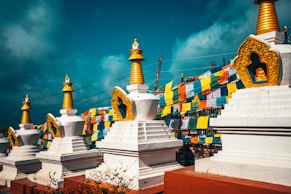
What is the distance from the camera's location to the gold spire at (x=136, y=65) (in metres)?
8.23

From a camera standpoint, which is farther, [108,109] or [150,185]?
[108,109]

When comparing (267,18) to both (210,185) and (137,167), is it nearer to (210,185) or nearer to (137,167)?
(210,185)

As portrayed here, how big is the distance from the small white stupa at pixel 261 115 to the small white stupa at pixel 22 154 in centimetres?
805

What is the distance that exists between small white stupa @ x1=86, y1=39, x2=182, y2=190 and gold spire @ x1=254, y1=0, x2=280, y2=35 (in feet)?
11.7

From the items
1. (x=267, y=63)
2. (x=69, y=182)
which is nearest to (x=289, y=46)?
(x=267, y=63)

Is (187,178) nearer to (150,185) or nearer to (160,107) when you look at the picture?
(150,185)

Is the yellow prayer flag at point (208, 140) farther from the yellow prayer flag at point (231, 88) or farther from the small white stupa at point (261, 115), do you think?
the small white stupa at point (261, 115)

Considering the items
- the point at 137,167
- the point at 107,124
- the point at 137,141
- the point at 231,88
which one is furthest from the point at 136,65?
A: the point at 107,124

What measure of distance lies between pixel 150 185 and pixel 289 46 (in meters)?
4.35

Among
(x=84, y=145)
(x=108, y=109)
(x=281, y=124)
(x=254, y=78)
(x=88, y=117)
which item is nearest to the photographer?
(x=281, y=124)

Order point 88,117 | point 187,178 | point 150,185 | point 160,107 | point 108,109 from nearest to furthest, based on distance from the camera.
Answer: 1. point 187,178
2. point 150,185
3. point 160,107
4. point 108,109
5. point 88,117

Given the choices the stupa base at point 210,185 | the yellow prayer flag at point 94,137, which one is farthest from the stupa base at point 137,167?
the yellow prayer flag at point 94,137

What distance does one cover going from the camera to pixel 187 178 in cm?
516

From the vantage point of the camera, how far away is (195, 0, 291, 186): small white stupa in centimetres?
468
